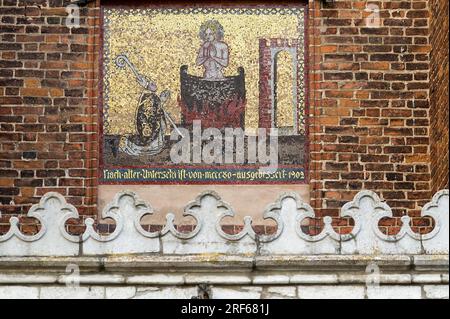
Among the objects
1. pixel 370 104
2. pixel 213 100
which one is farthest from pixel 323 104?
pixel 213 100

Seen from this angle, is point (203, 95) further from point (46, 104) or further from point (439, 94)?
point (439, 94)

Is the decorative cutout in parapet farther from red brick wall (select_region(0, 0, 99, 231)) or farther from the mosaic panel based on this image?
the mosaic panel

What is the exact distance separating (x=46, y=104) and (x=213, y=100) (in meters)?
1.68

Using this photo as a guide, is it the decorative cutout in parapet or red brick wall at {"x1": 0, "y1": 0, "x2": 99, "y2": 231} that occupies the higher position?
red brick wall at {"x1": 0, "y1": 0, "x2": 99, "y2": 231}

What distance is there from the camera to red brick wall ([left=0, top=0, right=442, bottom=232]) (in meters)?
15.4

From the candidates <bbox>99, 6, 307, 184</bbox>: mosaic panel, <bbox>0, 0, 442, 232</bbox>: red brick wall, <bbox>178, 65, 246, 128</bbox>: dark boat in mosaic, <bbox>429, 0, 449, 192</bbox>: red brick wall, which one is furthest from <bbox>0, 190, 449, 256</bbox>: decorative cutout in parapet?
<bbox>178, 65, 246, 128</bbox>: dark boat in mosaic

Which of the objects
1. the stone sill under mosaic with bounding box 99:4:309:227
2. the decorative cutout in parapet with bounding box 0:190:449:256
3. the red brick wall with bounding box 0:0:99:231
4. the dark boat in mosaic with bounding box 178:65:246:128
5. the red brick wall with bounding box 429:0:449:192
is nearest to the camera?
the decorative cutout in parapet with bounding box 0:190:449:256

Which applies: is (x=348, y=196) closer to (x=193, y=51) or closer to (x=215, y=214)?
(x=193, y=51)

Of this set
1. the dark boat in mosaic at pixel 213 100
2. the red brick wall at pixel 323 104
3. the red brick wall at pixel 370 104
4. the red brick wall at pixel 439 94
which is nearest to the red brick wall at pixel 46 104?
the red brick wall at pixel 323 104

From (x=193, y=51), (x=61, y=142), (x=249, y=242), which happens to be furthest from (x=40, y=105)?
(x=249, y=242)

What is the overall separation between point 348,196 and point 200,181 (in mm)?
1477

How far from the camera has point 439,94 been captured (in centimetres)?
1508

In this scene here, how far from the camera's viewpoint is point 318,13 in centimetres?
1580

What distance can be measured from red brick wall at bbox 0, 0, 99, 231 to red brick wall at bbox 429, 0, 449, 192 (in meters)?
3.36
